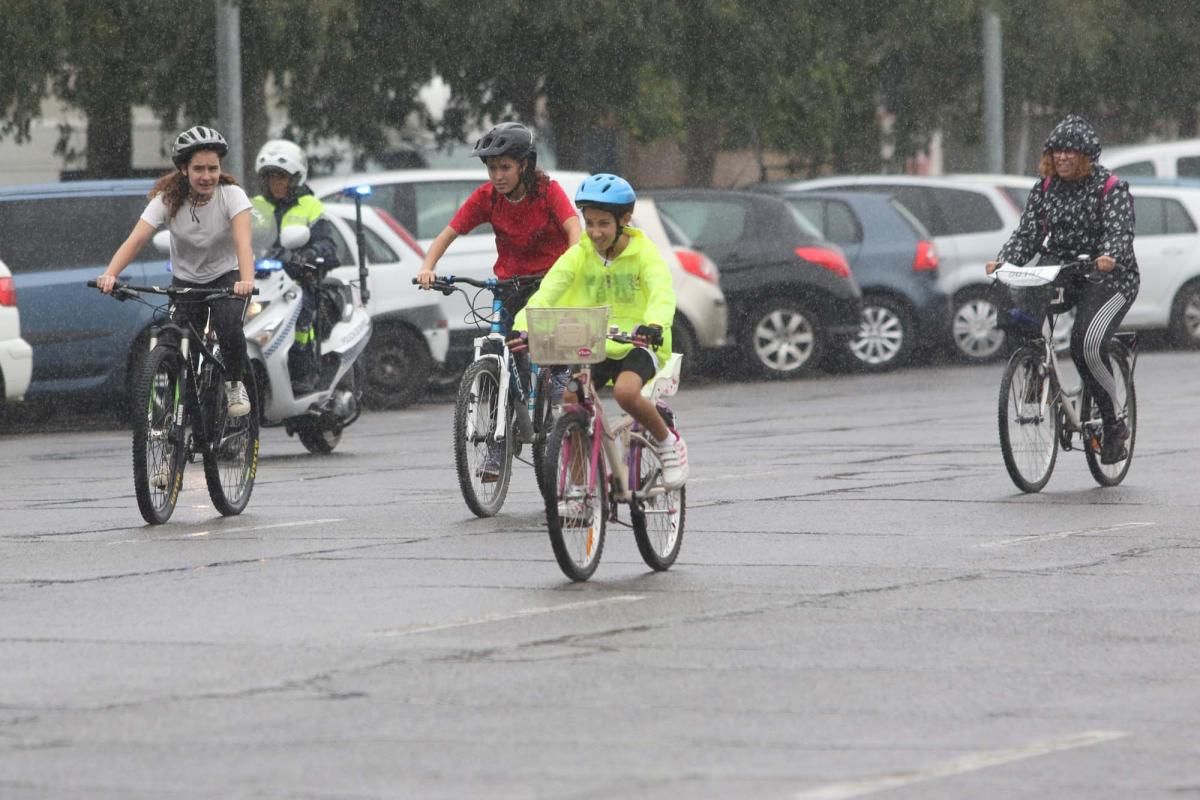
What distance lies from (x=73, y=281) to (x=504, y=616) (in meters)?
10.2

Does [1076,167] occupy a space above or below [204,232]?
above

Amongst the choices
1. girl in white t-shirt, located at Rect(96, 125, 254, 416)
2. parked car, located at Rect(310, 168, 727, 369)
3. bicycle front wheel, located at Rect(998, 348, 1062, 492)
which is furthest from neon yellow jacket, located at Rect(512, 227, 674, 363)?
parked car, located at Rect(310, 168, 727, 369)

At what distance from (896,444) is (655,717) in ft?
30.0

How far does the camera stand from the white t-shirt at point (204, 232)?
38.9 ft

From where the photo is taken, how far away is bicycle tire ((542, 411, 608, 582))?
9016 millimetres

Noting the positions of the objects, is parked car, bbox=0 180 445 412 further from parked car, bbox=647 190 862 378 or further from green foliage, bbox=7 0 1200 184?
parked car, bbox=647 190 862 378

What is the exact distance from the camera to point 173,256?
11969 millimetres

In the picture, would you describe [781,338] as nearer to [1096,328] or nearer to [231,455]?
[1096,328]

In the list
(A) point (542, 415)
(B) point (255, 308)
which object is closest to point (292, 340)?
(B) point (255, 308)

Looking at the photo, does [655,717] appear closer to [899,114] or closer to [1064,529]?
[1064,529]

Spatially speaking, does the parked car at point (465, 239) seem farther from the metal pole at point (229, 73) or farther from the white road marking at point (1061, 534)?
the white road marking at point (1061, 534)

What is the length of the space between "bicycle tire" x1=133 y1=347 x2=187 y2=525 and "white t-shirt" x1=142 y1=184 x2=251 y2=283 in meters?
0.52

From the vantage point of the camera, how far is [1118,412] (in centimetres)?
1272

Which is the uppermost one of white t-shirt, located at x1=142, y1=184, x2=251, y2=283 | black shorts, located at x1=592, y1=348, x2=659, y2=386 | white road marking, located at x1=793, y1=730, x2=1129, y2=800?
white t-shirt, located at x1=142, y1=184, x2=251, y2=283
